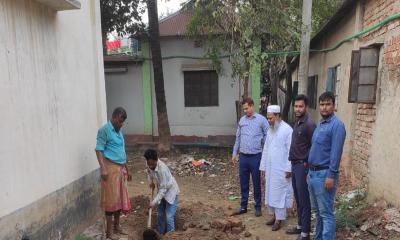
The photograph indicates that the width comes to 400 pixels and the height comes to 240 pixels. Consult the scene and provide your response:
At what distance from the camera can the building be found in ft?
10.4

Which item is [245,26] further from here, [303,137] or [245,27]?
[303,137]

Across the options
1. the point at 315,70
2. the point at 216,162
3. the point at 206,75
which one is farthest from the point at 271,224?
the point at 206,75

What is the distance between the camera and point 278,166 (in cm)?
471

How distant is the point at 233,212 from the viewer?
5648 mm

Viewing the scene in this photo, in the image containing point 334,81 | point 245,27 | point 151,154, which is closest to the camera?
point 151,154

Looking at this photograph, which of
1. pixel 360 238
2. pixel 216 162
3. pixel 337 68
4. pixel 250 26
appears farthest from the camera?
pixel 216 162

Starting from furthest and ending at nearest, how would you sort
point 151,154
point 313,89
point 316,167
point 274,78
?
point 274,78
point 313,89
point 151,154
point 316,167

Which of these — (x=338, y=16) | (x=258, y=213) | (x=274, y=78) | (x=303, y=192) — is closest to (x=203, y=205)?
(x=258, y=213)

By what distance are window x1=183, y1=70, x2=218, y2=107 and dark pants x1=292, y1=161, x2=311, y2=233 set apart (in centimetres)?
761

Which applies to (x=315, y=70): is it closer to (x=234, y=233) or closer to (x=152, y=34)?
(x=152, y=34)

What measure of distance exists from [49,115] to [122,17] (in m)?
7.90

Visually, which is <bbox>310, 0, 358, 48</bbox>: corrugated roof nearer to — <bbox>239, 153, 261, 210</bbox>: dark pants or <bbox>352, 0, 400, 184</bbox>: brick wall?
<bbox>352, 0, 400, 184</bbox>: brick wall

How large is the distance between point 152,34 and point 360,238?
7534 mm

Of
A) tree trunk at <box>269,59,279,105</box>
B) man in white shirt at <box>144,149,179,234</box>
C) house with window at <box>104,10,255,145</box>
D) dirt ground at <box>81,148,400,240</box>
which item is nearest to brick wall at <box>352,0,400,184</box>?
dirt ground at <box>81,148,400,240</box>
